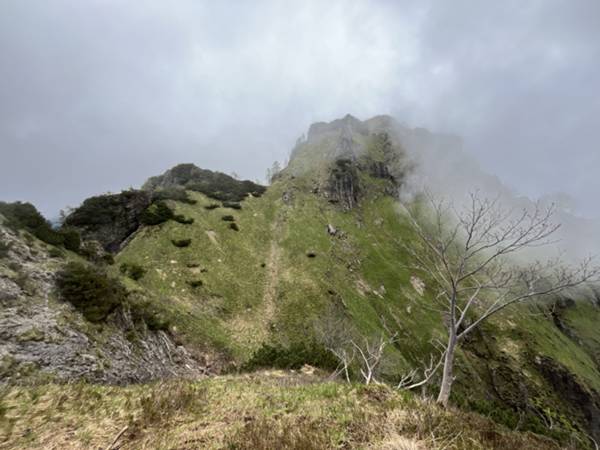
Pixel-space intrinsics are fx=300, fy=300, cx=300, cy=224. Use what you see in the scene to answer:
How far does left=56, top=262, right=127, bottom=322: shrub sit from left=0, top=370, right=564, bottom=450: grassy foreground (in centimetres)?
719

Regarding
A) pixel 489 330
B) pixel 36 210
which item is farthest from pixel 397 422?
pixel 489 330

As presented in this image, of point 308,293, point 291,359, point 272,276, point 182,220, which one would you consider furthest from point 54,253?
point 272,276

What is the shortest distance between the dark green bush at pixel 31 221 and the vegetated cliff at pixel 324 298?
4.94 meters

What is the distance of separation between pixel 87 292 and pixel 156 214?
89.4ft

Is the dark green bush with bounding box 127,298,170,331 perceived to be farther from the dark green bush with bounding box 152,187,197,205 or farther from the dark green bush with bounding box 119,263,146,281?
the dark green bush with bounding box 152,187,197,205

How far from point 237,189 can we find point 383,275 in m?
32.2

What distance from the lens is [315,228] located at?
176 ft

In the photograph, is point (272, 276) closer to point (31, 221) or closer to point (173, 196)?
point (173, 196)

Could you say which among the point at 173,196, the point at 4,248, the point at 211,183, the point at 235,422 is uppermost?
the point at 211,183

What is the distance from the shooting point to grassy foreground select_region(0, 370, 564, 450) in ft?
14.2

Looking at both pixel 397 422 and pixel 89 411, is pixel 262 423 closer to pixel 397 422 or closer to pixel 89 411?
pixel 397 422

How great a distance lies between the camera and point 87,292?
13219 millimetres

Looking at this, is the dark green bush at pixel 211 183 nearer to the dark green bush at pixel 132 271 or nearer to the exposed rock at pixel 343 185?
the exposed rock at pixel 343 185

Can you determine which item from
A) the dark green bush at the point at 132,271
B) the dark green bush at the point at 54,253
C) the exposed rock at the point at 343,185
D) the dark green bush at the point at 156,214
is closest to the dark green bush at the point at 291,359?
the dark green bush at the point at 54,253
